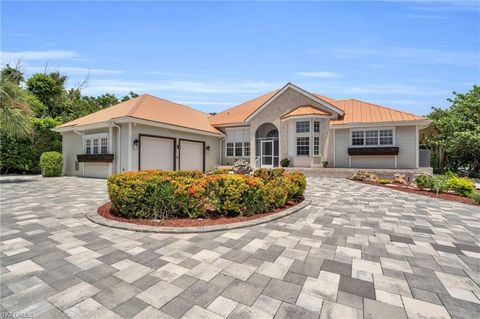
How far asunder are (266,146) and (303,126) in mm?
3663

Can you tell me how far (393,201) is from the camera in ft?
25.5

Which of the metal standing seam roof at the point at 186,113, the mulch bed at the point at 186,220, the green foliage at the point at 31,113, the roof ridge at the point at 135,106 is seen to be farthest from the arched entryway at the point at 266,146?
the green foliage at the point at 31,113

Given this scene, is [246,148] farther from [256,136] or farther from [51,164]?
[51,164]

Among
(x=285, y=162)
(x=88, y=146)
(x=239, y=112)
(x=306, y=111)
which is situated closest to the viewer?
(x=88, y=146)

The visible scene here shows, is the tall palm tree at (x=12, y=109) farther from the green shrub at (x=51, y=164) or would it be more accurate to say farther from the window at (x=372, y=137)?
the window at (x=372, y=137)

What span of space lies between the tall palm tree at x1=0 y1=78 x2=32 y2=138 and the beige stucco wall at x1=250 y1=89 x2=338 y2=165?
14.0 m

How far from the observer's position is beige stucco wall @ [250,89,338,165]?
56.9 feet

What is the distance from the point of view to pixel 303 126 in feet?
53.6

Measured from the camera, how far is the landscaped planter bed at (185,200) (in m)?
5.20

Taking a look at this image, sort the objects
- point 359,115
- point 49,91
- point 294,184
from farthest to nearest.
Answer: point 49,91 < point 359,115 < point 294,184

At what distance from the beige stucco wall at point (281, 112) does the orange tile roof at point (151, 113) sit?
3.57 m

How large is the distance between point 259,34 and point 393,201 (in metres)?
7.47

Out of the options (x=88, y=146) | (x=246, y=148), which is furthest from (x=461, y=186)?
(x=88, y=146)

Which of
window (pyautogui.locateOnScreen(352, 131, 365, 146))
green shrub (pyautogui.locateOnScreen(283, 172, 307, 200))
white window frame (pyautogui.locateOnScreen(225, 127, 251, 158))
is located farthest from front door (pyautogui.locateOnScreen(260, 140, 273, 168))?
green shrub (pyautogui.locateOnScreen(283, 172, 307, 200))
